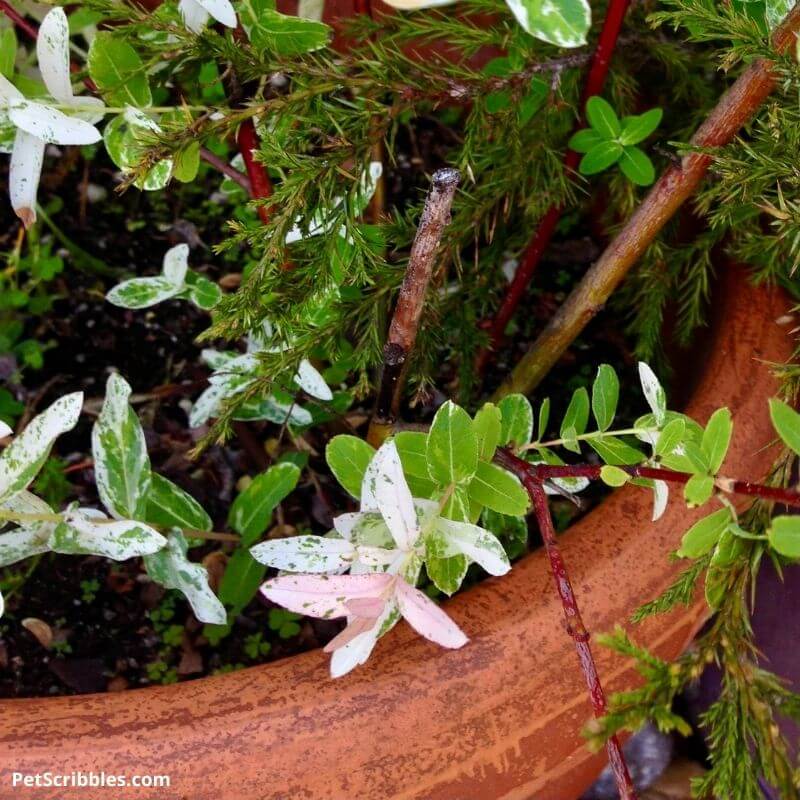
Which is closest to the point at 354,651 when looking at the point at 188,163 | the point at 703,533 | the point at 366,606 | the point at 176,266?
the point at 366,606

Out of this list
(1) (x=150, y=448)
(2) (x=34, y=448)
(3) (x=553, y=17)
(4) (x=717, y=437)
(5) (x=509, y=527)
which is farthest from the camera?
(1) (x=150, y=448)

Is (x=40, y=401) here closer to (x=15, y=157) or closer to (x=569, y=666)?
(x=15, y=157)

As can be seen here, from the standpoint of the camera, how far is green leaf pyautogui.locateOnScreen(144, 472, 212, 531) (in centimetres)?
86

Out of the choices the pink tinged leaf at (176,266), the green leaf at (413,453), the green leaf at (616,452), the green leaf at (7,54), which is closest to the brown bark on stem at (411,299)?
the green leaf at (413,453)

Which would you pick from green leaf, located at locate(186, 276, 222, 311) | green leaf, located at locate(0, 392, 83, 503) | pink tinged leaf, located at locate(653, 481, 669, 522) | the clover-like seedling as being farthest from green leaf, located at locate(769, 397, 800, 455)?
green leaf, located at locate(186, 276, 222, 311)

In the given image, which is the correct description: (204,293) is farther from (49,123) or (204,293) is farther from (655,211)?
(655,211)

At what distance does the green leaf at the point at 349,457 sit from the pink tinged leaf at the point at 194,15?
1.21 ft

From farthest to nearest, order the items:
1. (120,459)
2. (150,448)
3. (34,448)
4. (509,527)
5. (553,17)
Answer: (150,448) < (509,527) < (120,459) < (34,448) < (553,17)

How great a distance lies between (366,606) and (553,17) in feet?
1.32

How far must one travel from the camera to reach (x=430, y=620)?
24.4 inches

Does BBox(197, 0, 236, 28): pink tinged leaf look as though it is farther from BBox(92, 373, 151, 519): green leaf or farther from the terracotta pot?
the terracotta pot

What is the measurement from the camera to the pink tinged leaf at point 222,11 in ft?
2.04

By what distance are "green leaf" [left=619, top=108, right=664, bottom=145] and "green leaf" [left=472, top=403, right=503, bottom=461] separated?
0.35m

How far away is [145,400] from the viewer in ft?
3.83
